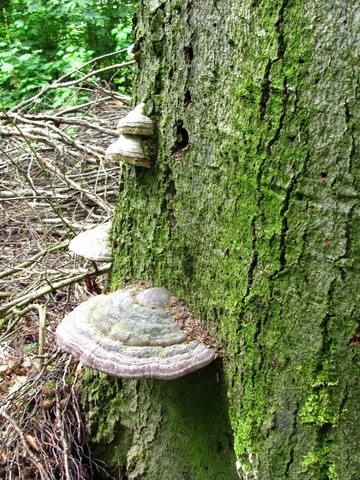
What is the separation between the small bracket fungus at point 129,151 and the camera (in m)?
1.93

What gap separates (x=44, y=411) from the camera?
2611 millimetres

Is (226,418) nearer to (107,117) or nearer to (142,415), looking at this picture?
(142,415)

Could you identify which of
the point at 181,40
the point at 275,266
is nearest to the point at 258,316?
the point at 275,266

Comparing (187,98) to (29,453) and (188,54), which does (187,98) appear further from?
(29,453)

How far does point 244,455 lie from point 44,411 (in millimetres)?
1374

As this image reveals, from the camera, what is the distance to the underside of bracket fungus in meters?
1.68

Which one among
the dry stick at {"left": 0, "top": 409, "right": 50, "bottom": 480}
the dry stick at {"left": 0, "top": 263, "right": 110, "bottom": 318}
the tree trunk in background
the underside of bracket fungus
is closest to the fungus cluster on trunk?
the underside of bracket fungus

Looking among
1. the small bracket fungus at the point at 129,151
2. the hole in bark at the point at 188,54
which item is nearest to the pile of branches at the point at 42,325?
the small bracket fungus at the point at 129,151

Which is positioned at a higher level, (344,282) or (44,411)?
(344,282)

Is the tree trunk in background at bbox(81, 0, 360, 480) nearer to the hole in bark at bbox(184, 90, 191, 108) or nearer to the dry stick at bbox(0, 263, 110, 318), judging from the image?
the hole in bark at bbox(184, 90, 191, 108)

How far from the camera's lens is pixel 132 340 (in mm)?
1764

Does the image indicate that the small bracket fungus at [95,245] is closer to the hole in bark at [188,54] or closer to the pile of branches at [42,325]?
the pile of branches at [42,325]

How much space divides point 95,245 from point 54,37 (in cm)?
1269

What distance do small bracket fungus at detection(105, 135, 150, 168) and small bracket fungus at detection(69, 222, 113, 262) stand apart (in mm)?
579
